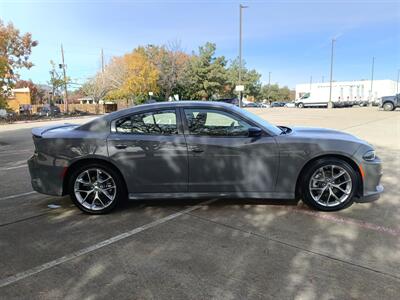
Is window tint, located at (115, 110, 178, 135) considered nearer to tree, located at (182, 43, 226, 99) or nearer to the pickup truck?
the pickup truck

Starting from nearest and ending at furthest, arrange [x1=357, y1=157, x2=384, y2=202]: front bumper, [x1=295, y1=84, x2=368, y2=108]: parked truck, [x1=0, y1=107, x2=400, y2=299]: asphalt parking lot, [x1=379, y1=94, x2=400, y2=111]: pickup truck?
[x1=0, y1=107, x2=400, y2=299]: asphalt parking lot < [x1=357, y1=157, x2=384, y2=202]: front bumper < [x1=379, y1=94, x2=400, y2=111]: pickup truck < [x1=295, y1=84, x2=368, y2=108]: parked truck

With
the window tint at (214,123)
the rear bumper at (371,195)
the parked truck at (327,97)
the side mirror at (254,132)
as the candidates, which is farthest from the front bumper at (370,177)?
the parked truck at (327,97)

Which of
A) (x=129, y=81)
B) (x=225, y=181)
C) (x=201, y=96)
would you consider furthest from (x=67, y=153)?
(x=201, y=96)

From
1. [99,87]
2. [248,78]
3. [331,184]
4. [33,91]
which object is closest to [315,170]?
[331,184]

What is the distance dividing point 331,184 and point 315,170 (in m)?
0.29

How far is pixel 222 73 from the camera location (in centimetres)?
5938

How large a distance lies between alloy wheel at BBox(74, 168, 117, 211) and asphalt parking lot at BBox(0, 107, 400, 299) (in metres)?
0.18

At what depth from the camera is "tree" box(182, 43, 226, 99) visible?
177 feet

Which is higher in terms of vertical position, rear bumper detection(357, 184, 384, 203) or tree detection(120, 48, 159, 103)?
tree detection(120, 48, 159, 103)

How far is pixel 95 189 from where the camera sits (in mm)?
4758

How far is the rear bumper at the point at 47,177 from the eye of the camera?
4730 mm

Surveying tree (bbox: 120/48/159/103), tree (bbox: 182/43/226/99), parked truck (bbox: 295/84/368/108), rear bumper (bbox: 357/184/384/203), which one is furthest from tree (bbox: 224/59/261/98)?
rear bumper (bbox: 357/184/384/203)

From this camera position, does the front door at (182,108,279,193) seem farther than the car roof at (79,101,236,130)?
No

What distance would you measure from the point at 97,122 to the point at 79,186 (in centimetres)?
90
